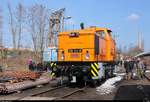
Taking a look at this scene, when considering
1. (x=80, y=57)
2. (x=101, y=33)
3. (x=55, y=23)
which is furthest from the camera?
(x=55, y=23)

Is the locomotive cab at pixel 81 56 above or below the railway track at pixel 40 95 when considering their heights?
above

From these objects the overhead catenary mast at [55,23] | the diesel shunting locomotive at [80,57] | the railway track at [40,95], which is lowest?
the railway track at [40,95]

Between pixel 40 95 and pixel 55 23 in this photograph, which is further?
pixel 55 23

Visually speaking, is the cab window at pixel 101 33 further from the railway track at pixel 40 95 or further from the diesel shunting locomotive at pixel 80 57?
the railway track at pixel 40 95

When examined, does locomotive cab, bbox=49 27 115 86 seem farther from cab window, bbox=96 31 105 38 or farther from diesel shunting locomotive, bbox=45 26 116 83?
cab window, bbox=96 31 105 38

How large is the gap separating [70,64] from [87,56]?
112cm

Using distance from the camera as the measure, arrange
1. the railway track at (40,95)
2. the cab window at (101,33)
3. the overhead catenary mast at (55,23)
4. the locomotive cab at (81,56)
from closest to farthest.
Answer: the railway track at (40,95), the locomotive cab at (81,56), the cab window at (101,33), the overhead catenary mast at (55,23)

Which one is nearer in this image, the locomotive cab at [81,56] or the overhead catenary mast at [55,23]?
the locomotive cab at [81,56]

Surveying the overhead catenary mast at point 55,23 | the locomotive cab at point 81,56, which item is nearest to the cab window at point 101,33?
the locomotive cab at point 81,56

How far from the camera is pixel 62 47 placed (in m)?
21.1

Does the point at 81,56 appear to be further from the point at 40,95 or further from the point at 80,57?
the point at 40,95

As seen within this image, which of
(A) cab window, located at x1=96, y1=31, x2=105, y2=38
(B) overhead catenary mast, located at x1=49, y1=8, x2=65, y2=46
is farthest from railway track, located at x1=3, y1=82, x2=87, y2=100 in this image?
(B) overhead catenary mast, located at x1=49, y1=8, x2=65, y2=46

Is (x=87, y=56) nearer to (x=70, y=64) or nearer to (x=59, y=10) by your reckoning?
(x=70, y=64)

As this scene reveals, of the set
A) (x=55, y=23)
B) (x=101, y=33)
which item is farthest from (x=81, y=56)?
(x=55, y=23)
